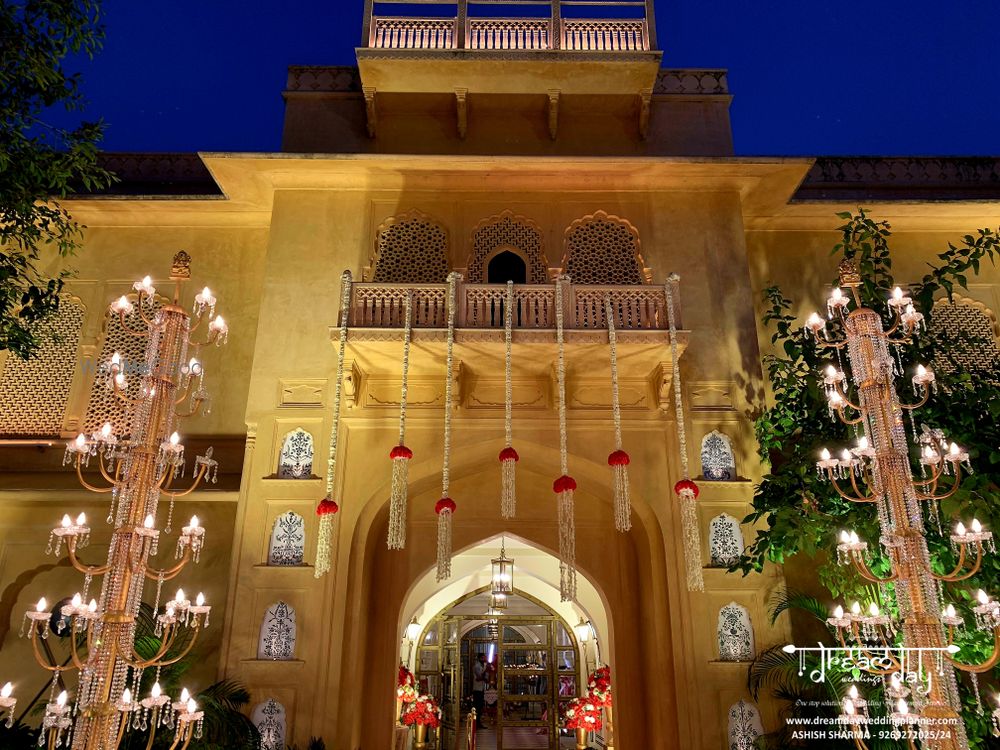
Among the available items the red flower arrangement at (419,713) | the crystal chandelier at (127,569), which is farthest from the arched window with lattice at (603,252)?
the red flower arrangement at (419,713)

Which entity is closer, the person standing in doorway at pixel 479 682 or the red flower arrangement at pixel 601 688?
the red flower arrangement at pixel 601 688

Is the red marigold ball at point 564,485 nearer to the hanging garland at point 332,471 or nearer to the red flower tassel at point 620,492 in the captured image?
the red flower tassel at point 620,492

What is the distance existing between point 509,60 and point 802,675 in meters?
7.33

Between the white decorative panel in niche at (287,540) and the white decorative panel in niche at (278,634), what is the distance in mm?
434

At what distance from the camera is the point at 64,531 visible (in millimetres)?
4227

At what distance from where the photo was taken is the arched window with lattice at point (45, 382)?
8.48 metres

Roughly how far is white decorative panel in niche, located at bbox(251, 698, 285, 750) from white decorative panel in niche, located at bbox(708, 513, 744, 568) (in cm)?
436

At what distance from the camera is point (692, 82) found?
9.71m

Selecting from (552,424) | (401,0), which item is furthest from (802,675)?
(401,0)

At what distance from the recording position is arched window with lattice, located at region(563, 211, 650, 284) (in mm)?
8508

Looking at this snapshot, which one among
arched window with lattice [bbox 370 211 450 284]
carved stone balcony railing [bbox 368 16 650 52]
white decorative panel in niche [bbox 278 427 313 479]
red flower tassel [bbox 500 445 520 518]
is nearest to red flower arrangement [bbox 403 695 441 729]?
white decorative panel in niche [bbox 278 427 313 479]

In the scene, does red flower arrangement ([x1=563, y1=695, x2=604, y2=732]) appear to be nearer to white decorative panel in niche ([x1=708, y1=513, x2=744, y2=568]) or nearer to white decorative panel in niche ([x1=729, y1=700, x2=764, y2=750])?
white decorative panel in niche ([x1=729, y1=700, x2=764, y2=750])

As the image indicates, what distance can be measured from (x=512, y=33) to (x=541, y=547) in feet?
20.6

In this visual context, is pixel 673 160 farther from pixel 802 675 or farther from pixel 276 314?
pixel 802 675
